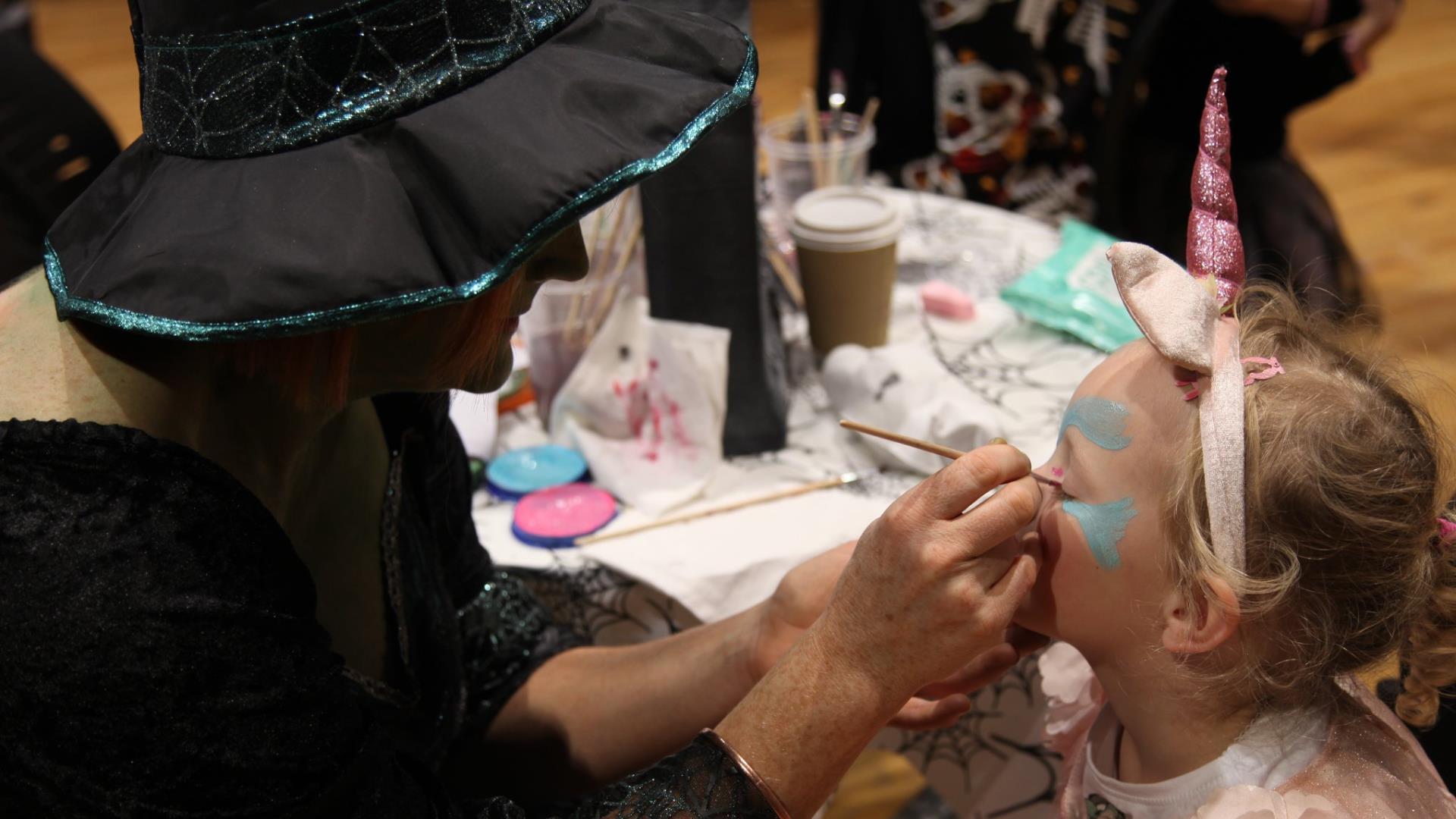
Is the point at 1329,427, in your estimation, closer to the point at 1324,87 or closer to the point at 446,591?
the point at 446,591

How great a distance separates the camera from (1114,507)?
35.5 inches

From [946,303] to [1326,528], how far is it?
838mm

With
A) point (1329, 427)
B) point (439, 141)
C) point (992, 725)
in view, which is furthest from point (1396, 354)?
point (439, 141)

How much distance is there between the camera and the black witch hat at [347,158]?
0.67m

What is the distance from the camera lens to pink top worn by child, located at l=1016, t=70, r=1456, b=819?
2.76 ft

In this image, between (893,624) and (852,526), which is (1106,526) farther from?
(852,526)

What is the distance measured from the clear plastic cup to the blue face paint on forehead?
2.64 feet

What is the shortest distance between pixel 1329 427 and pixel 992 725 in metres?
0.56

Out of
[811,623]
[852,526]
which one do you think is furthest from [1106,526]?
[852,526]

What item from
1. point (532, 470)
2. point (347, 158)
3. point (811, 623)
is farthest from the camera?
point (532, 470)

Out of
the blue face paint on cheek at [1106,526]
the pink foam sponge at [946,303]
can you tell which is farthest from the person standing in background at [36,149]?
the blue face paint on cheek at [1106,526]

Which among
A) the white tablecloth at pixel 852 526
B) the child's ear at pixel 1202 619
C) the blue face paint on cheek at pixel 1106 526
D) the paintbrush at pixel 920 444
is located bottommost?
the white tablecloth at pixel 852 526

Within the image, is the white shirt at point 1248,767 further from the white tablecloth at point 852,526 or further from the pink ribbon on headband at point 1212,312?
the white tablecloth at point 852,526

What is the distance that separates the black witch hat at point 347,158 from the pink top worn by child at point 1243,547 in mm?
399
